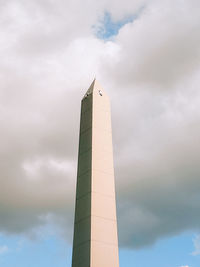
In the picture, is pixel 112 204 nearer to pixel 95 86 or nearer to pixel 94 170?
pixel 94 170

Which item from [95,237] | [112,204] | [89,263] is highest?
[112,204]

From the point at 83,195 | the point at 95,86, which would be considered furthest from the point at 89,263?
the point at 95,86

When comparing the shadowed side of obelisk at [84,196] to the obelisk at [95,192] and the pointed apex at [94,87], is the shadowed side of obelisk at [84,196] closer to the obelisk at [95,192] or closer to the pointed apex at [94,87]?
the obelisk at [95,192]

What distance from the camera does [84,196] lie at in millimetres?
32375

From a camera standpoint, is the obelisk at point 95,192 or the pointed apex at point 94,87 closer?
the obelisk at point 95,192

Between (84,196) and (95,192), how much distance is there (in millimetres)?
1192

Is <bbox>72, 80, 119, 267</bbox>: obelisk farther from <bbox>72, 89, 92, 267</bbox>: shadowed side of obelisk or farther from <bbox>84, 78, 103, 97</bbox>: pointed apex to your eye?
<bbox>84, 78, 103, 97</bbox>: pointed apex

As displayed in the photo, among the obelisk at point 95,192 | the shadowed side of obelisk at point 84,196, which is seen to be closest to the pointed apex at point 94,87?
the obelisk at point 95,192

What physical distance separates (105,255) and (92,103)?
49.0 ft

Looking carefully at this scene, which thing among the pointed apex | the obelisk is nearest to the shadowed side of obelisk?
the obelisk

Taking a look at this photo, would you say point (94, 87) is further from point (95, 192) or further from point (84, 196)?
point (84, 196)

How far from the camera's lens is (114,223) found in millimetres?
31750

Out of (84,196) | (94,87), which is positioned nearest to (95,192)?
(84,196)

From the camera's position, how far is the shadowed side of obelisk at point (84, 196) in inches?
1183
